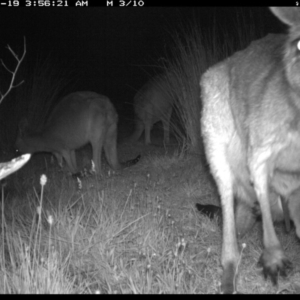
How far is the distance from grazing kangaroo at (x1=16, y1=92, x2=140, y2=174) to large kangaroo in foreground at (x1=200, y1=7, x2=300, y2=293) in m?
3.65

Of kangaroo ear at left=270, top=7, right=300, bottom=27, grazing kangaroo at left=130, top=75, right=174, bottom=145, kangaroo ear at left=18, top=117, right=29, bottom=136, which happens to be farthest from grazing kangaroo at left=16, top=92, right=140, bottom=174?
kangaroo ear at left=270, top=7, right=300, bottom=27

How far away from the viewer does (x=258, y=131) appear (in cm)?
296

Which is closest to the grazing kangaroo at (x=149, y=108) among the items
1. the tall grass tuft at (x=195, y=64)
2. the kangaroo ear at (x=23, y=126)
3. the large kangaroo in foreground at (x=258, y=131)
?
the tall grass tuft at (x=195, y=64)

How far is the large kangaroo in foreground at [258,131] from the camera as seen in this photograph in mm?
2830

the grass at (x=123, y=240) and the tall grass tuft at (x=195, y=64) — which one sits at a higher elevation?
the tall grass tuft at (x=195, y=64)

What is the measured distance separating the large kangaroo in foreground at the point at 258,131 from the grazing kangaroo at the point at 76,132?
3.65m

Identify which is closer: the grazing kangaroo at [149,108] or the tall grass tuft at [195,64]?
the tall grass tuft at [195,64]

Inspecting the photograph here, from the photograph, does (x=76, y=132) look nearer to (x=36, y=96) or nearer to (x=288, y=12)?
(x=36, y=96)

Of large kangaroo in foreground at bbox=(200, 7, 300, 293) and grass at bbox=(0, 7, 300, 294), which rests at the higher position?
large kangaroo in foreground at bbox=(200, 7, 300, 293)

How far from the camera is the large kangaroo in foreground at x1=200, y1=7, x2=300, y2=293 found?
2830 millimetres

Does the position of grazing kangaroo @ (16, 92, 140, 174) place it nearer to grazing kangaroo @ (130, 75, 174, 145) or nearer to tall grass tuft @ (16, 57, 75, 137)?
tall grass tuft @ (16, 57, 75, 137)

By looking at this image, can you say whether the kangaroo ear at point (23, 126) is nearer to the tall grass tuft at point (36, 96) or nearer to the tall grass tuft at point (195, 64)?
the tall grass tuft at point (36, 96)

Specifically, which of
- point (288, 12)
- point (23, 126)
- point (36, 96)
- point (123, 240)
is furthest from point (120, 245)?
point (36, 96)
